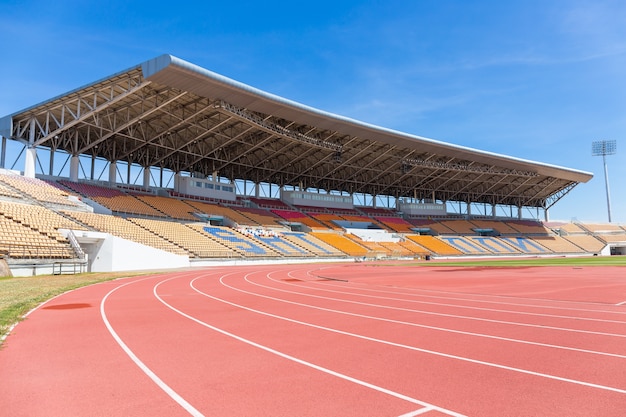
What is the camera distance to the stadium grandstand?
98.1ft

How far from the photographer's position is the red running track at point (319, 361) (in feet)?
13.0

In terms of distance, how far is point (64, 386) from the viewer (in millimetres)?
4652

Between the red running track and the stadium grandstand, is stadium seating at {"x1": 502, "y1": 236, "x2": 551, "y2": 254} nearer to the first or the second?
the stadium grandstand

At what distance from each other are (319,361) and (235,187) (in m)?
53.2

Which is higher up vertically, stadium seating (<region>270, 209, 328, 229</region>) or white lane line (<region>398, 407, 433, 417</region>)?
stadium seating (<region>270, 209, 328, 229</region>)

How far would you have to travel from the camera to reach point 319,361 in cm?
557

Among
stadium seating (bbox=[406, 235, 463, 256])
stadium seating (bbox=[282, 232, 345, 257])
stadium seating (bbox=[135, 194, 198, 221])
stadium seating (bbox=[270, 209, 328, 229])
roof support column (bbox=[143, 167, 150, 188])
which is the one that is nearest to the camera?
stadium seating (bbox=[135, 194, 198, 221])

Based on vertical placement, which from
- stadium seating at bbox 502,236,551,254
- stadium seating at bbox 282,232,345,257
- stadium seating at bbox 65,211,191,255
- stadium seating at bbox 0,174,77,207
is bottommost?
stadium seating at bbox 502,236,551,254

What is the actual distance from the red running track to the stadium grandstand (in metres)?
17.2

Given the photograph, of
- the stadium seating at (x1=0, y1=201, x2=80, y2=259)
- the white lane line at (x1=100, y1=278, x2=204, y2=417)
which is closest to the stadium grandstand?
the stadium seating at (x1=0, y1=201, x2=80, y2=259)

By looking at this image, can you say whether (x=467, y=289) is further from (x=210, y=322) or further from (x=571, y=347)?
(x=210, y=322)

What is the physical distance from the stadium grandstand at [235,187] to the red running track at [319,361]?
56.6 feet

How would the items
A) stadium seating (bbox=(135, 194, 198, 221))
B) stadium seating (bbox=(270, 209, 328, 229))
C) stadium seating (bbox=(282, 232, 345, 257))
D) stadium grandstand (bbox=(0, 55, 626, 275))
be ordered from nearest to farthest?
1. stadium grandstand (bbox=(0, 55, 626, 275))
2. stadium seating (bbox=(135, 194, 198, 221))
3. stadium seating (bbox=(282, 232, 345, 257))
4. stadium seating (bbox=(270, 209, 328, 229))

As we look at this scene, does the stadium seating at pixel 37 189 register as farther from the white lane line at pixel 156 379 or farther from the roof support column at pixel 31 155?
the white lane line at pixel 156 379
